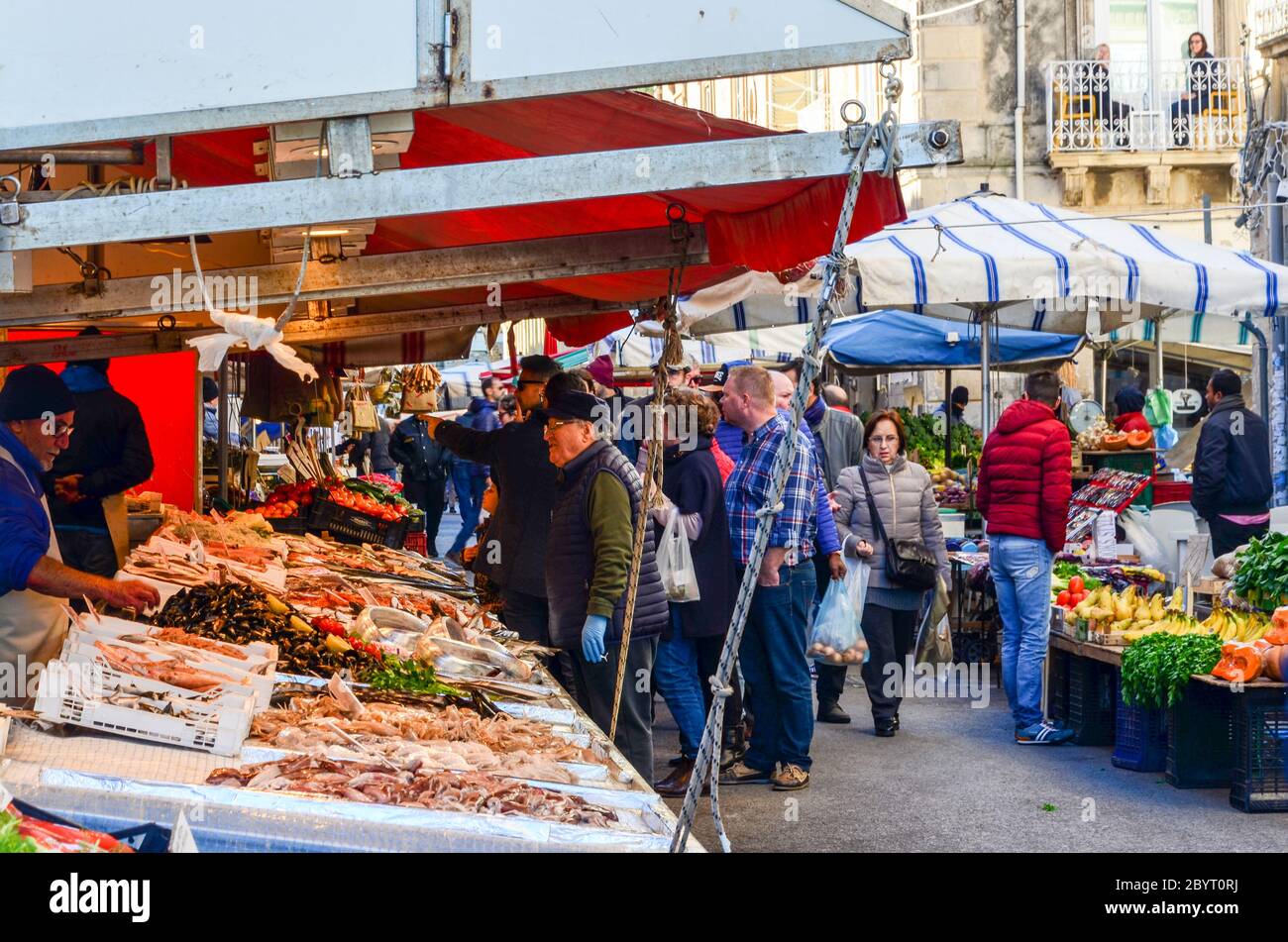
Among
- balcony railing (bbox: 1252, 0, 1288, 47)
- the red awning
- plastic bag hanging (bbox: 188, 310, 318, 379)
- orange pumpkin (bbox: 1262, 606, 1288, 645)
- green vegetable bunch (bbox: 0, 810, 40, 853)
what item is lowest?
orange pumpkin (bbox: 1262, 606, 1288, 645)

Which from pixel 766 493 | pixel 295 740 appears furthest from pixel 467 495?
pixel 295 740

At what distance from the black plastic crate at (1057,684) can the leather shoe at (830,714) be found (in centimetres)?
140

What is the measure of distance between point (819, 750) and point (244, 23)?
6.98 meters

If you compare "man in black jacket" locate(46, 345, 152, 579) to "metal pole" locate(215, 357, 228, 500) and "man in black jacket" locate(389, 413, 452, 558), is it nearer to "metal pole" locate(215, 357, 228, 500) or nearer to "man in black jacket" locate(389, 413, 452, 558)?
"metal pole" locate(215, 357, 228, 500)

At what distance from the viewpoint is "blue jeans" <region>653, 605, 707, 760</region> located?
837cm

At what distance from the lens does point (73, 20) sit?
3.46 meters

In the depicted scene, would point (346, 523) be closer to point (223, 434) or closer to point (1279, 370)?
point (223, 434)

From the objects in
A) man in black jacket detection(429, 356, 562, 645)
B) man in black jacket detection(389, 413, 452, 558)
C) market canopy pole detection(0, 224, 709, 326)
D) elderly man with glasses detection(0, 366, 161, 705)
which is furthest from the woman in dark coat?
man in black jacket detection(389, 413, 452, 558)

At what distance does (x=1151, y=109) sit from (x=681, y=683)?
1650cm

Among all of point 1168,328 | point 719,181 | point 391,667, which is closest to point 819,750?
point 391,667

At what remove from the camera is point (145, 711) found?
428 centimetres

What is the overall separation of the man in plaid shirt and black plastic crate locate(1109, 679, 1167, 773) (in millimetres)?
1919

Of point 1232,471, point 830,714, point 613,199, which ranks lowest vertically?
point 830,714

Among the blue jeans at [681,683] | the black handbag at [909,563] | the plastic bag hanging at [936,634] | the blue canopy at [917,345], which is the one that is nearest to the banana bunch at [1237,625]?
the black handbag at [909,563]
